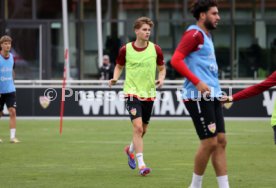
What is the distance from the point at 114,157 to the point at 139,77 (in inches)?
90.8

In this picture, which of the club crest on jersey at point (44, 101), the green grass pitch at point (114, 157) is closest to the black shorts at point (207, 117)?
the green grass pitch at point (114, 157)

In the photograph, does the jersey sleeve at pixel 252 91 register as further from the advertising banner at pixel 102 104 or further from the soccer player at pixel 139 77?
the advertising banner at pixel 102 104

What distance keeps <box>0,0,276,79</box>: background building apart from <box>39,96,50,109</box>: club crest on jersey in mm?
7831

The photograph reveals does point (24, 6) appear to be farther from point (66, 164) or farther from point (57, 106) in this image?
point (66, 164)

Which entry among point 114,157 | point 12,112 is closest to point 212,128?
point 114,157

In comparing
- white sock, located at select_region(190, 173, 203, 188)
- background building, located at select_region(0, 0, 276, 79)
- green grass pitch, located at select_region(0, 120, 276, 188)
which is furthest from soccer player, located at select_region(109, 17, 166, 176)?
background building, located at select_region(0, 0, 276, 79)

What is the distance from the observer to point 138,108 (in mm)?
12852

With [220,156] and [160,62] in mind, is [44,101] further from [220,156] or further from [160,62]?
[220,156]

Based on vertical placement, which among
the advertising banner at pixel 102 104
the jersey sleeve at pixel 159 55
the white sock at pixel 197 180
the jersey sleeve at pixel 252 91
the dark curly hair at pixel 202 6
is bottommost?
the advertising banner at pixel 102 104

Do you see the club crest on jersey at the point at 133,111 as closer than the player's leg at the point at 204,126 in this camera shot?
No

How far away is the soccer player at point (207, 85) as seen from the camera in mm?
9211

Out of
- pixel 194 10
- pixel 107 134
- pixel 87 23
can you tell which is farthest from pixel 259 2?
pixel 194 10

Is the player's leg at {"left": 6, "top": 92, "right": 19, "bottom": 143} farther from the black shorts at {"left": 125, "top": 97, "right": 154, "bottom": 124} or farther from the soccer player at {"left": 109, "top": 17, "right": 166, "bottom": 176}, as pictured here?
the black shorts at {"left": 125, "top": 97, "right": 154, "bottom": 124}

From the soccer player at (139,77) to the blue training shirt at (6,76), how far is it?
5497mm
